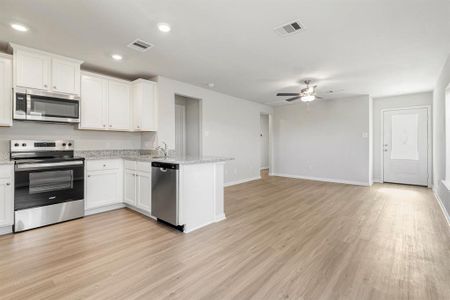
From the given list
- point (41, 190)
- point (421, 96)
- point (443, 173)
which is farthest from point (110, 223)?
point (421, 96)

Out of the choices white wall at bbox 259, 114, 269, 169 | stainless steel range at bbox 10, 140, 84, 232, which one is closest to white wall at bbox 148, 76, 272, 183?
stainless steel range at bbox 10, 140, 84, 232

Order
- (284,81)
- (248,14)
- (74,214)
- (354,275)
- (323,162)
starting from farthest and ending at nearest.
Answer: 1. (323,162)
2. (284,81)
3. (74,214)
4. (248,14)
5. (354,275)

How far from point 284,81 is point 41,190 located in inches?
180

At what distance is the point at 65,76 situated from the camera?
3301 mm

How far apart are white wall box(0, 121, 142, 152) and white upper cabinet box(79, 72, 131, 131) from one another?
0.34 m

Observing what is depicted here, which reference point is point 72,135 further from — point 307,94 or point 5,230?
point 307,94

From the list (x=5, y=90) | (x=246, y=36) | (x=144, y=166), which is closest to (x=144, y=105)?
(x=144, y=166)

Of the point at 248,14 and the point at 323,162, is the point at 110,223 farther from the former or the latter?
the point at 323,162

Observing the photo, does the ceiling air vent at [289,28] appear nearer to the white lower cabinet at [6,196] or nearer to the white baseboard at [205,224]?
the white baseboard at [205,224]

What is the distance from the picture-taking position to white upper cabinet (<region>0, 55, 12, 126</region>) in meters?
2.82

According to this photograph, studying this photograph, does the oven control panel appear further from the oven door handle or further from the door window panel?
the door window panel

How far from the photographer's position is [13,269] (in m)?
1.99

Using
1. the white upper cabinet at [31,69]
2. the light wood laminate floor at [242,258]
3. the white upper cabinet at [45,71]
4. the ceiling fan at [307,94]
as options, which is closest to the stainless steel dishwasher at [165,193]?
the light wood laminate floor at [242,258]

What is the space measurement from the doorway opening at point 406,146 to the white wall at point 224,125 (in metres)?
3.51
